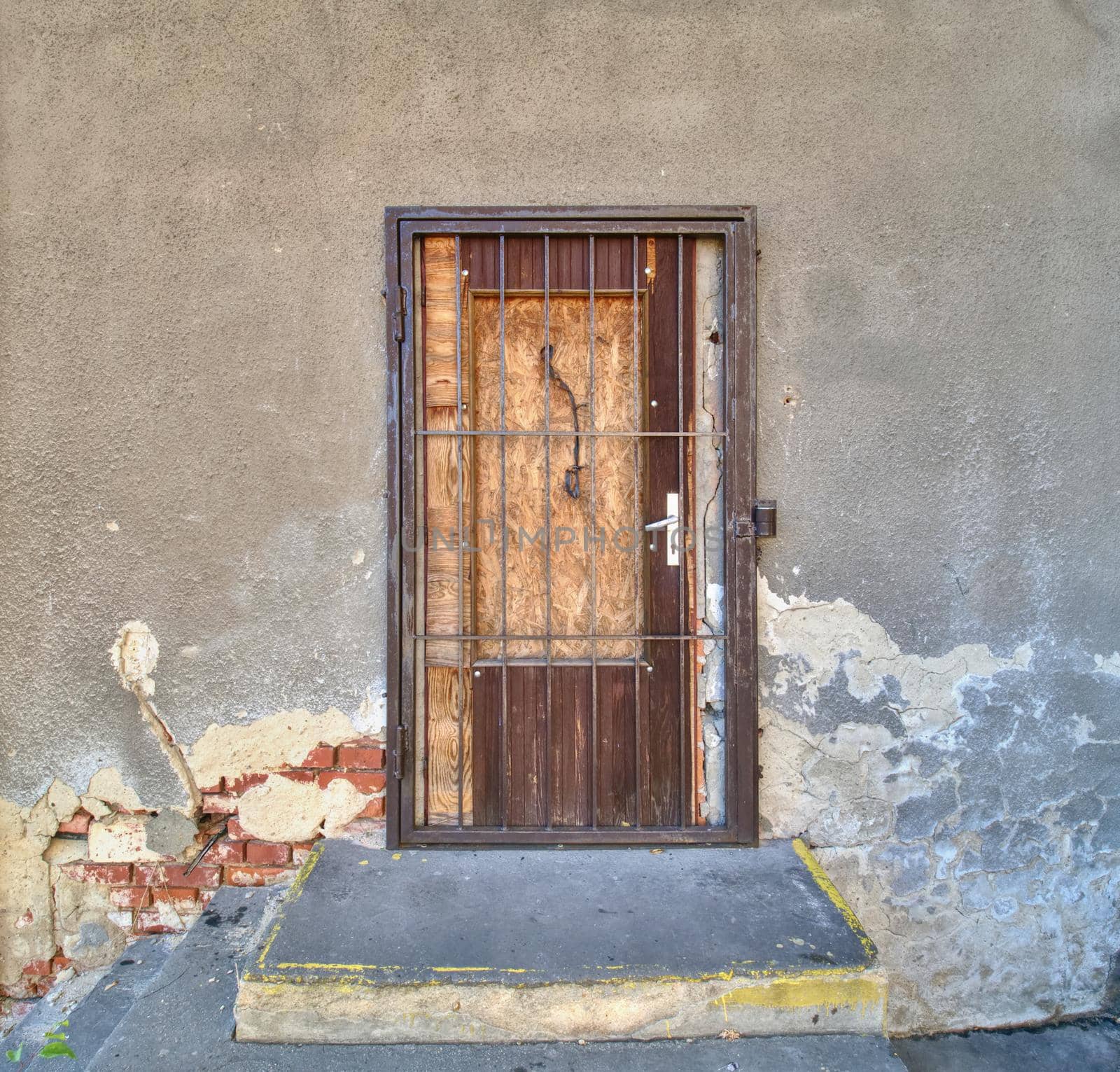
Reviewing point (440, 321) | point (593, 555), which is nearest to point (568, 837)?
point (593, 555)

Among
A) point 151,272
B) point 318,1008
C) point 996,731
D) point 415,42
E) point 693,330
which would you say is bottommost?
point 318,1008

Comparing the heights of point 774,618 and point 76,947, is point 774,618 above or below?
above

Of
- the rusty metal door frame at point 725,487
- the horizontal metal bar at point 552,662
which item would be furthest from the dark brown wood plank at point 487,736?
the rusty metal door frame at point 725,487

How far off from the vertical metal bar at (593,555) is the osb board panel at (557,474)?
2 centimetres

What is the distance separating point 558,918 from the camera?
1.88 m

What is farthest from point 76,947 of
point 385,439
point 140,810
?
point 385,439

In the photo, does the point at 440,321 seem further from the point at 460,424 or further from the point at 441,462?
the point at 441,462

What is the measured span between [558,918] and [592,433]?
1.39 metres

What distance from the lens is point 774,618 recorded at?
2.22 metres

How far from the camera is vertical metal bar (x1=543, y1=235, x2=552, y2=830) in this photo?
220 centimetres

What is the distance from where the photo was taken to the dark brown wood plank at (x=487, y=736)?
2.28 meters

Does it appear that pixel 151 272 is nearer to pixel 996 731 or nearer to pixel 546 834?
pixel 546 834

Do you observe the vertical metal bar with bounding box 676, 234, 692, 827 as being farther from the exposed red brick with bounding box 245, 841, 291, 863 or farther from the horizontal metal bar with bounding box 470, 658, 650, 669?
the exposed red brick with bounding box 245, 841, 291, 863

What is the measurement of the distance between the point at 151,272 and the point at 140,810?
1699 millimetres
